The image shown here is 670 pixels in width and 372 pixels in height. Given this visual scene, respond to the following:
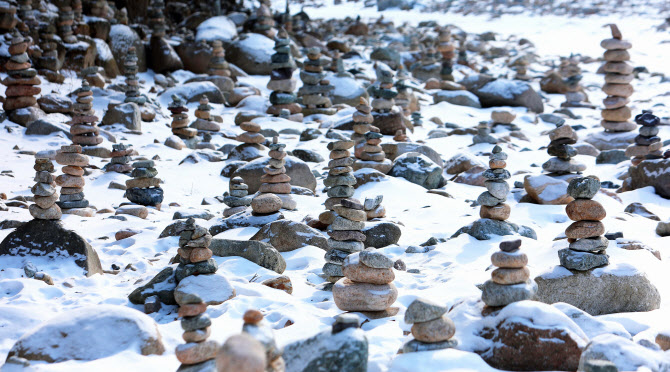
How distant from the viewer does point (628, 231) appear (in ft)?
21.9

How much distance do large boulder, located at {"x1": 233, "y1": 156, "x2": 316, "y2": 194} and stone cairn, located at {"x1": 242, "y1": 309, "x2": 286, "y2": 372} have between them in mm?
6172

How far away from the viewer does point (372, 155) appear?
9891 millimetres

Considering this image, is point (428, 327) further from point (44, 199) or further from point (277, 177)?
point (277, 177)

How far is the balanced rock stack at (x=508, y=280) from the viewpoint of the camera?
154 inches

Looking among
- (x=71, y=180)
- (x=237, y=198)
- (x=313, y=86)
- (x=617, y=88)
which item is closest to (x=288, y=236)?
(x=237, y=198)

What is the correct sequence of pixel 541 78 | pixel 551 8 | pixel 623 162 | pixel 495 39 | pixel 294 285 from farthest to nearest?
pixel 551 8 → pixel 495 39 → pixel 541 78 → pixel 623 162 → pixel 294 285

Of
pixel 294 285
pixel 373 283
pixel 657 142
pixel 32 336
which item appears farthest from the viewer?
pixel 657 142

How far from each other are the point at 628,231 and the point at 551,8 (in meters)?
32.9

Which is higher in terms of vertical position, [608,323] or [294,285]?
[608,323]

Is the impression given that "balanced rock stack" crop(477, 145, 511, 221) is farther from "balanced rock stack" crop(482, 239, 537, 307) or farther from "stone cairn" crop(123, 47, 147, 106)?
"stone cairn" crop(123, 47, 147, 106)

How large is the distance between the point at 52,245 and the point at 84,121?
4.85 m

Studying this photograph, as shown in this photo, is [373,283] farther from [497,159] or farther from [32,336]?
[497,159]

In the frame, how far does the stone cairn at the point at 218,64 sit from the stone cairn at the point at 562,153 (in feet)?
35.4

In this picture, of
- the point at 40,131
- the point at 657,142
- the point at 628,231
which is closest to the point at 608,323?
the point at 628,231
